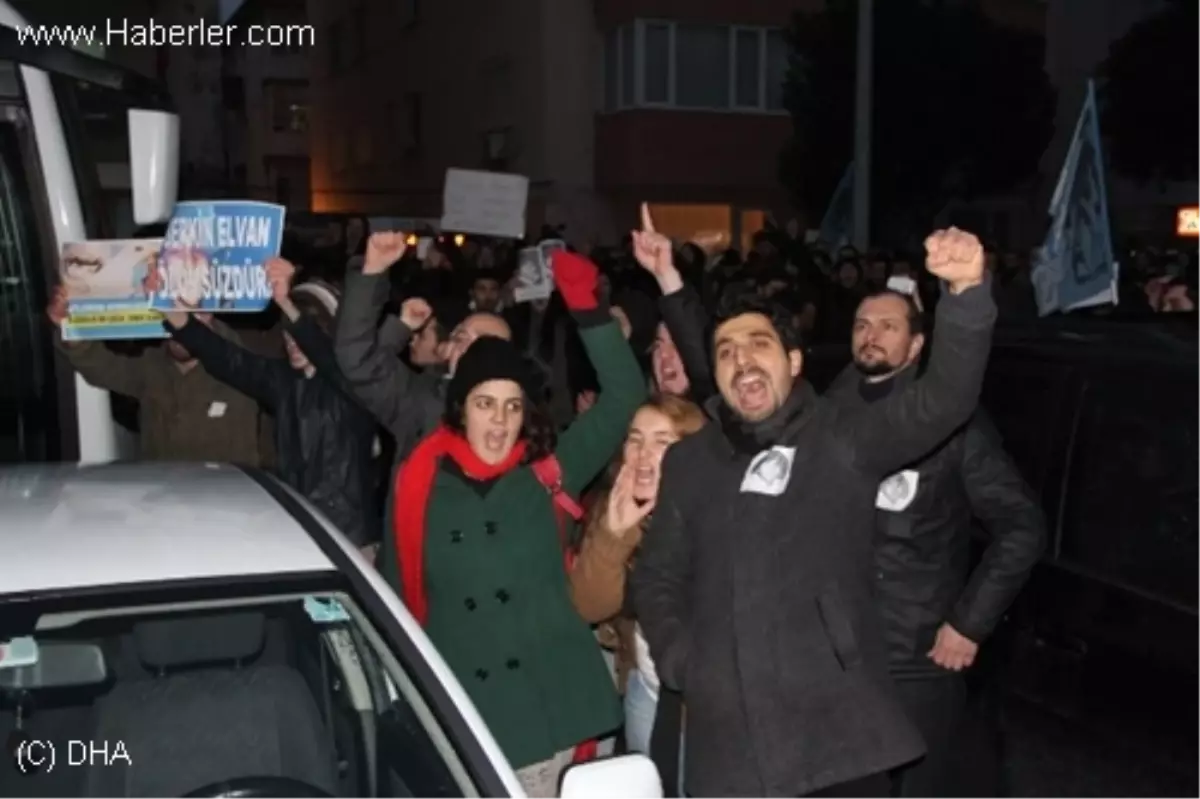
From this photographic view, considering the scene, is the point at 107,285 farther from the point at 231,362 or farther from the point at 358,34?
the point at 358,34

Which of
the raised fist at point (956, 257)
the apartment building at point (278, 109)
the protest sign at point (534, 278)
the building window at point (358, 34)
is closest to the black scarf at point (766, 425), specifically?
the raised fist at point (956, 257)

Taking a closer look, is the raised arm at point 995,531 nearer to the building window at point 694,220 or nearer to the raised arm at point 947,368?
the raised arm at point 947,368

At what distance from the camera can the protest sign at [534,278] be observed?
9.23 meters

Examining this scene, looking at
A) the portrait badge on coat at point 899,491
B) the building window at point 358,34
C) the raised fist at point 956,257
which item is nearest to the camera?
the raised fist at point 956,257

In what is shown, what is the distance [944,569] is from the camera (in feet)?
13.4

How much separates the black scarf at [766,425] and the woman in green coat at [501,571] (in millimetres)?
653

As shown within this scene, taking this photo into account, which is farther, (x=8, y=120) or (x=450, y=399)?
(x=8, y=120)

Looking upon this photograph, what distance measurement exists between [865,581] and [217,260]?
2.68 meters

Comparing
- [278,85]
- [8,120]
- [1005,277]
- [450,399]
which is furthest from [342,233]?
[278,85]

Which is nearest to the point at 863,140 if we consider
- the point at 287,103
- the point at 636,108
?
the point at 636,108

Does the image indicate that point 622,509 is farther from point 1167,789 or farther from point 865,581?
point 1167,789

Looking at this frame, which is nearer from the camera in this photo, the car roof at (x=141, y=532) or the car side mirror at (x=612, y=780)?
the car side mirror at (x=612, y=780)

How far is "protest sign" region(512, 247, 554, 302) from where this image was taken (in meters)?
9.23

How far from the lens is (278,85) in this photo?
58.7 metres
